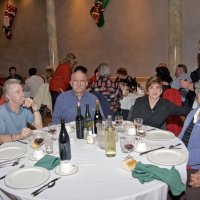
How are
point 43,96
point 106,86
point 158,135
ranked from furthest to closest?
1. point 43,96
2. point 106,86
3. point 158,135

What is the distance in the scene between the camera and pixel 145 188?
1.37 m

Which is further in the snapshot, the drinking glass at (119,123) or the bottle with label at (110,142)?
the drinking glass at (119,123)

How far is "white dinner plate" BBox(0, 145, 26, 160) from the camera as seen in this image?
5.98 feet

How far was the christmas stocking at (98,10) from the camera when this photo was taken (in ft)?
23.6

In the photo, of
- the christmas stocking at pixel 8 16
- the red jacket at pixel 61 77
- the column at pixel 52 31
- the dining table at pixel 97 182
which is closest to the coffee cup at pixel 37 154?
the dining table at pixel 97 182

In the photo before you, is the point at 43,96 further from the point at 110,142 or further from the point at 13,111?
the point at 110,142

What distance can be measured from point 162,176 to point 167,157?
0.31 metres

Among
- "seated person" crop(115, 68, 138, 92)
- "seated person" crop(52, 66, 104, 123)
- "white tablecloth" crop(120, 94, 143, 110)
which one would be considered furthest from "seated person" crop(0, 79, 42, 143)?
"seated person" crop(115, 68, 138, 92)

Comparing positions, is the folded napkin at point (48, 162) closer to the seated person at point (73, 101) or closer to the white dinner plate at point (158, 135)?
the white dinner plate at point (158, 135)

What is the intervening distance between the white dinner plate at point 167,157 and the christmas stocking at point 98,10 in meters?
6.10

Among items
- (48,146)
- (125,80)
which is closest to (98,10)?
(125,80)

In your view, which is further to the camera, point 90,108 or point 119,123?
point 90,108

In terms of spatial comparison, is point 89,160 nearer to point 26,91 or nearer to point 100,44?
point 26,91

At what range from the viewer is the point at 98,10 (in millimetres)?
7227
